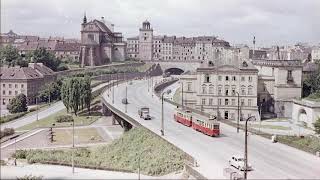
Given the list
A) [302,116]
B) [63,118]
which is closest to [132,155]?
[63,118]

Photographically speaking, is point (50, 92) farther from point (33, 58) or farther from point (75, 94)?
point (33, 58)

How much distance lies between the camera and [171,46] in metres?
165

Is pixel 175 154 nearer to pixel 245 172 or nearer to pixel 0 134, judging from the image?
pixel 245 172

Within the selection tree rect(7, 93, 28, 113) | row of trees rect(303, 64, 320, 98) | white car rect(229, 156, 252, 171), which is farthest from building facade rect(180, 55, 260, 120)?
white car rect(229, 156, 252, 171)

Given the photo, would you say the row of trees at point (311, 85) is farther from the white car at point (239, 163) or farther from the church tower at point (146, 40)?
the church tower at point (146, 40)

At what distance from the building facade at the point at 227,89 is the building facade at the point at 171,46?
90033 millimetres

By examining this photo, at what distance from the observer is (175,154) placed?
34.0 metres

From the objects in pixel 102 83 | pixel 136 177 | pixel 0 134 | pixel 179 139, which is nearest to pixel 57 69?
pixel 102 83

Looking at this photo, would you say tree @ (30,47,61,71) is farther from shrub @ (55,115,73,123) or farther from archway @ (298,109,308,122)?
archway @ (298,109,308,122)

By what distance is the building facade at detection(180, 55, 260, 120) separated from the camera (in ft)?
209

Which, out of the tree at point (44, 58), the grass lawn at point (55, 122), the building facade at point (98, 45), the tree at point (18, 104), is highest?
the building facade at point (98, 45)

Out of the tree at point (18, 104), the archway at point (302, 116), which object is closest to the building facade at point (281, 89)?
the archway at point (302, 116)

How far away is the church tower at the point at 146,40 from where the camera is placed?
157 meters

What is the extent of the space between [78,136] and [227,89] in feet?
65.9
